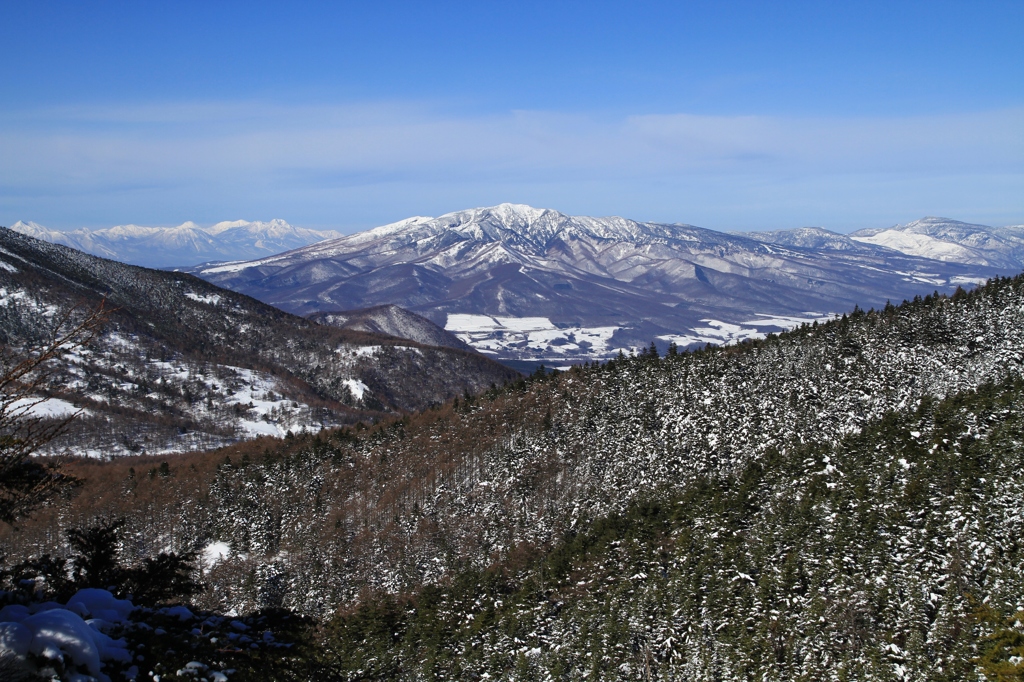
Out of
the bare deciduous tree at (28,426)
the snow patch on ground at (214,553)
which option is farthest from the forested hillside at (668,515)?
the bare deciduous tree at (28,426)

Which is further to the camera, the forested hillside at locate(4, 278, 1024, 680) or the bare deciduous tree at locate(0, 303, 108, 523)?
the forested hillside at locate(4, 278, 1024, 680)

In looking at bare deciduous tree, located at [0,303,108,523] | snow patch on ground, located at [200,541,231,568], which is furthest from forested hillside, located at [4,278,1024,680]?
bare deciduous tree, located at [0,303,108,523]

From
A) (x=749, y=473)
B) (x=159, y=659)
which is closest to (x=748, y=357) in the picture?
(x=749, y=473)

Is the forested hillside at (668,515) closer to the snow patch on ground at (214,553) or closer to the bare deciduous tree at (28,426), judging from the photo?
the snow patch on ground at (214,553)

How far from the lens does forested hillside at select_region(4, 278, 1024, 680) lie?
1180 inches

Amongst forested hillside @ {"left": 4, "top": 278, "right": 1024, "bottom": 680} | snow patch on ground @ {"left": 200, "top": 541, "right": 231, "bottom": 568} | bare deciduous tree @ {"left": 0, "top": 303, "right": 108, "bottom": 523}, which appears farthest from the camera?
snow patch on ground @ {"left": 200, "top": 541, "right": 231, "bottom": 568}

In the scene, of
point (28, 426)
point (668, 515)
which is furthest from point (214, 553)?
point (28, 426)

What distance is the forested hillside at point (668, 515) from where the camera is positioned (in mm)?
29969

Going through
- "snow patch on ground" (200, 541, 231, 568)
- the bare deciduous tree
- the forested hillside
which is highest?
the bare deciduous tree

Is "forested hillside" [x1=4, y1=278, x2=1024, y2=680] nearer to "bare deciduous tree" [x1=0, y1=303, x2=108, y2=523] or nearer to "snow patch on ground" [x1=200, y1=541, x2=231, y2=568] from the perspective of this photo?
"snow patch on ground" [x1=200, y1=541, x2=231, y2=568]

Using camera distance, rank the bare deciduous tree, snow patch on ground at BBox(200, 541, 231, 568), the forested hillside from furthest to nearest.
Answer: snow patch on ground at BBox(200, 541, 231, 568) < the forested hillside < the bare deciduous tree

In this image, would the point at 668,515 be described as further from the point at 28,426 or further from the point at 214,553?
the point at 214,553

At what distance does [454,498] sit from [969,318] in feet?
138

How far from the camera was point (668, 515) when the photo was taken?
43.2m
